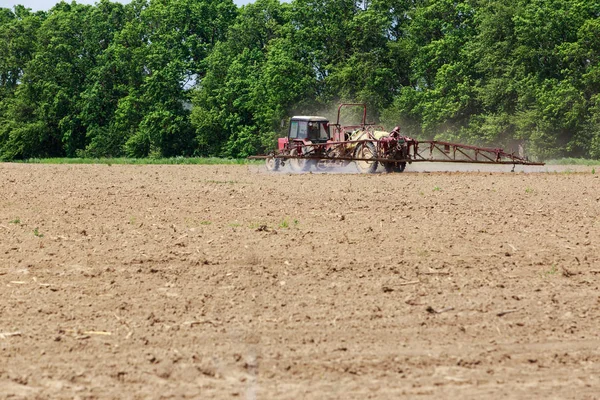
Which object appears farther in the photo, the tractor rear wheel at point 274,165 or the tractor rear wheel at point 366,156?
the tractor rear wheel at point 274,165

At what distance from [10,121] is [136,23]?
13051mm

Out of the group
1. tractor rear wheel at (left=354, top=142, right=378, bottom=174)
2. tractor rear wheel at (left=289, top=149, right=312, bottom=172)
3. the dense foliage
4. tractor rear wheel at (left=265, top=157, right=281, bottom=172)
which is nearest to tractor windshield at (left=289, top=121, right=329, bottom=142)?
tractor rear wheel at (left=289, top=149, right=312, bottom=172)

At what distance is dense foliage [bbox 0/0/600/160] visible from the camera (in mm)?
52500

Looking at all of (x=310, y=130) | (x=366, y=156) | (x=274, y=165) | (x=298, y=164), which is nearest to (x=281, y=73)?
(x=274, y=165)

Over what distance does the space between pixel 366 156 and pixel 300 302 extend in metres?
20.1

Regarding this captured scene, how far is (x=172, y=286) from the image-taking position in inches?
367

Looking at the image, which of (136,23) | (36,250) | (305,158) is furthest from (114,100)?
(36,250)

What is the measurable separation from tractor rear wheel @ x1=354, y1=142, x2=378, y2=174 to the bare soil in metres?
12.1

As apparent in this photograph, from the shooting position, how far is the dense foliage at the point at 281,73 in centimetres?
5250

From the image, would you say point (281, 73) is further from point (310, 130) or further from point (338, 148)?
point (338, 148)

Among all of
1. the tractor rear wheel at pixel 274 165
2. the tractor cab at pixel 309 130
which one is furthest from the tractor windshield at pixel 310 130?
the tractor rear wheel at pixel 274 165

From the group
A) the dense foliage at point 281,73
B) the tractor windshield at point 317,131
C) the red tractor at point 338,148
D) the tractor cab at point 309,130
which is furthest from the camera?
the dense foliage at point 281,73

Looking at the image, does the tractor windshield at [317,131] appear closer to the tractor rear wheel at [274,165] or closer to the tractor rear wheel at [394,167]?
the tractor rear wheel at [274,165]

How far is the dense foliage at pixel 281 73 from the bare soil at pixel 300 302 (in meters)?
38.2
